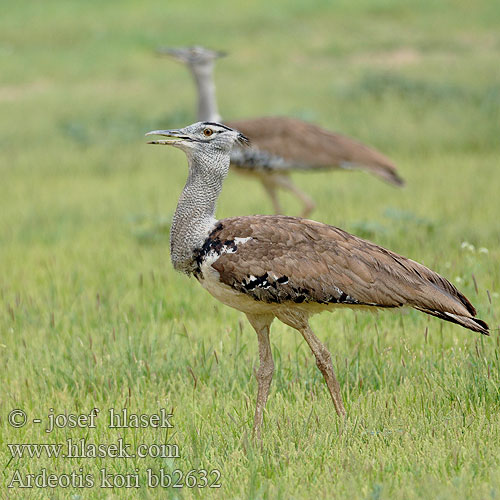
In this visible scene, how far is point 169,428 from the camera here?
3.74 metres

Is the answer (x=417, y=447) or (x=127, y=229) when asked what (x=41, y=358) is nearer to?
(x=417, y=447)

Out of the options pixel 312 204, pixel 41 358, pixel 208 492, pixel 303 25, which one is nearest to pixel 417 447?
pixel 208 492

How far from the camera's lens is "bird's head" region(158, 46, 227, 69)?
899cm

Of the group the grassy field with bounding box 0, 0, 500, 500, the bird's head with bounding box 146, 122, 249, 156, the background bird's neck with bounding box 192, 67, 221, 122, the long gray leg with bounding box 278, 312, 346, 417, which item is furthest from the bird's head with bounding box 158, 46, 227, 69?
the long gray leg with bounding box 278, 312, 346, 417

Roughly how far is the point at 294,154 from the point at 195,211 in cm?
411

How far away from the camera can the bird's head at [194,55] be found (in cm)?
899

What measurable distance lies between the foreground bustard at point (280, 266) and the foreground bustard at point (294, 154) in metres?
3.74

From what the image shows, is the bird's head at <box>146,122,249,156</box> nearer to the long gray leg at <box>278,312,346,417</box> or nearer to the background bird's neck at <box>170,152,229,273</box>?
the background bird's neck at <box>170,152,229,273</box>

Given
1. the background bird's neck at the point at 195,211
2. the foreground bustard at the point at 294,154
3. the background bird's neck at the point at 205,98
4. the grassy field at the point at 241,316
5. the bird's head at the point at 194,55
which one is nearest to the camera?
the grassy field at the point at 241,316

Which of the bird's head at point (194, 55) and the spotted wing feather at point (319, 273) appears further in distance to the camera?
the bird's head at point (194, 55)

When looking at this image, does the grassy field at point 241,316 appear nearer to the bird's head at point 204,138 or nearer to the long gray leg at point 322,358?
the long gray leg at point 322,358

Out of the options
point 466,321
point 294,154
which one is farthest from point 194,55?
point 466,321

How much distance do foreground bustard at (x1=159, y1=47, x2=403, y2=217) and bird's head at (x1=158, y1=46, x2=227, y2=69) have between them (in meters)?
1.45

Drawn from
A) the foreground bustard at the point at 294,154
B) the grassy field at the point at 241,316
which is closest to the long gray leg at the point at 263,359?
the grassy field at the point at 241,316
